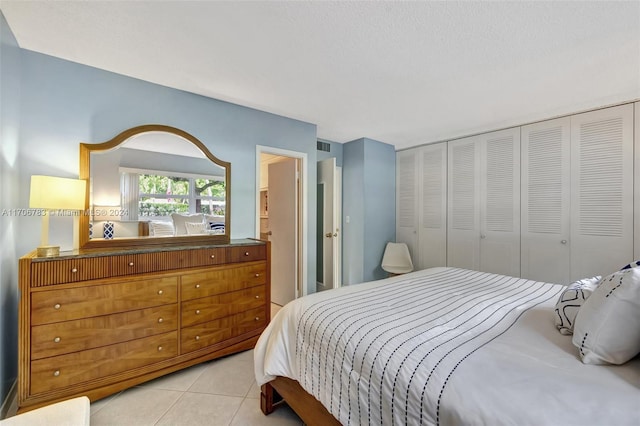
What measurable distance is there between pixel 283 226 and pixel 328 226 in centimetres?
69

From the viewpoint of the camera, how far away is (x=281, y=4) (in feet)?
4.90

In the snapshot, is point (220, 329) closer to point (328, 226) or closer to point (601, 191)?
point (328, 226)

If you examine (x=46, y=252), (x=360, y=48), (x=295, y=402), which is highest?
(x=360, y=48)

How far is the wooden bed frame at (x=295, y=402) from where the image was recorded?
1320 mm

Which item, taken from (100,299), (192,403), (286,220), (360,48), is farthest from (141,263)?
(360,48)

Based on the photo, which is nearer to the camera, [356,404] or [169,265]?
[356,404]

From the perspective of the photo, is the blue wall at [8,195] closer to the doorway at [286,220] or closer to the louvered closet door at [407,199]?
the doorway at [286,220]

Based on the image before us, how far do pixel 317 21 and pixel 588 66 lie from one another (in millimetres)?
2116

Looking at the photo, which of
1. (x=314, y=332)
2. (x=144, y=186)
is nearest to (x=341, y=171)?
(x=144, y=186)

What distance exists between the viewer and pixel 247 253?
247 centimetres

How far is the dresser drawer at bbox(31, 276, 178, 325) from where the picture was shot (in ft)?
5.28

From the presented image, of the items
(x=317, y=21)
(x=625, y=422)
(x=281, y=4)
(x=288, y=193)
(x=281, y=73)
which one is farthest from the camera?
(x=288, y=193)

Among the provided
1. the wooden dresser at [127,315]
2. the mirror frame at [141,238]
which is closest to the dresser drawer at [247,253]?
the wooden dresser at [127,315]

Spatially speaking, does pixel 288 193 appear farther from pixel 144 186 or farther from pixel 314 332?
pixel 314 332
